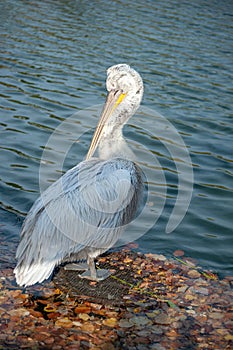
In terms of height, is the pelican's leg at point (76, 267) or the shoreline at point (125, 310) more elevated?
the shoreline at point (125, 310)

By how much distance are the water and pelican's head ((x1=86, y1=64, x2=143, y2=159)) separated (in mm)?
1134

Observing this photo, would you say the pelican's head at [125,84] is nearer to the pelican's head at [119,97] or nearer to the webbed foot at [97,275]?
the pelican's head at [119,97]

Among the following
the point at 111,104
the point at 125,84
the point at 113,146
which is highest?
the point at 125,84

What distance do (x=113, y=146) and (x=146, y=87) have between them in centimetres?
444

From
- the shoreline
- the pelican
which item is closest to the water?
the shoreline

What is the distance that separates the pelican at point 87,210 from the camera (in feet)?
14.0

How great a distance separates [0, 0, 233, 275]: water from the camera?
585 cm

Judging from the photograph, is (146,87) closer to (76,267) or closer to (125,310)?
(76,267)

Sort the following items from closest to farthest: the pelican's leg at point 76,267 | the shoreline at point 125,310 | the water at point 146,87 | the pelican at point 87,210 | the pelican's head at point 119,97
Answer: the shoreline at point 125,310 < the pelican at point 87,210 < the pelican's leg at point 76,267 < the pelican's head at point 119,97 < the water at point 146,87

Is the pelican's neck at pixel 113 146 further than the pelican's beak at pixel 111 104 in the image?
No

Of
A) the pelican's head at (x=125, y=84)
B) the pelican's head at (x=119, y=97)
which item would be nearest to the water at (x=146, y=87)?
the pelican's head at (x=119, y=97)

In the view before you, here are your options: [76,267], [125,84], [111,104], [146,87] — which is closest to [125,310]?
[76,267]

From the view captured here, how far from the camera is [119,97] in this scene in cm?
514

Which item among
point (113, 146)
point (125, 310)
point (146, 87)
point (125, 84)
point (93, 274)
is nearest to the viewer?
point (125, 310)
